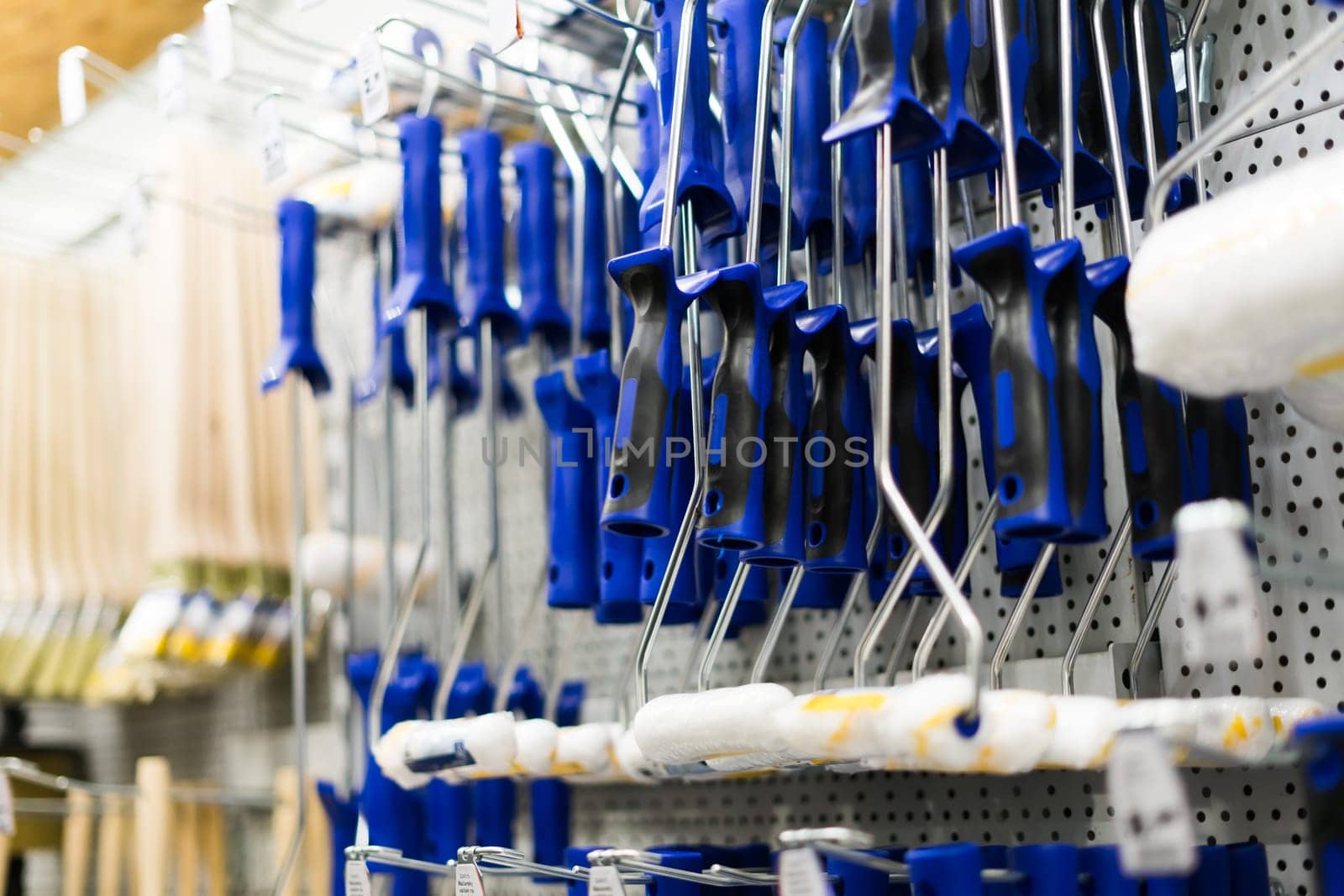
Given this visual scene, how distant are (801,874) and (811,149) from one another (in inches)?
21.2

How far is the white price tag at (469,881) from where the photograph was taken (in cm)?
99

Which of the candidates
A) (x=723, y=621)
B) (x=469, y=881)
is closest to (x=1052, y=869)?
(x=723, y=621)

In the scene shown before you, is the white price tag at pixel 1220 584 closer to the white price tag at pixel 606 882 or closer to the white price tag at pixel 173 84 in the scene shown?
the white price tag at pixel 606 882

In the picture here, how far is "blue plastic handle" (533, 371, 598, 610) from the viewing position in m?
Result: 1.18

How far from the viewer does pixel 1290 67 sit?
0.68 m

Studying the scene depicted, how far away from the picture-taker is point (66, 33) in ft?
5.91

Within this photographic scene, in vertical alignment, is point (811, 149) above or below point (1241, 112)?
above

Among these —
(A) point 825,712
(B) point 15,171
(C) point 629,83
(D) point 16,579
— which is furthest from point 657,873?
(B) point 15,171

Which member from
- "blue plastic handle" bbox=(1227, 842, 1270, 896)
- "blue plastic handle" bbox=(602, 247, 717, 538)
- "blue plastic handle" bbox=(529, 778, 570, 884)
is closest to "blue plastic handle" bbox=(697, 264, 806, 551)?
"blue plastic handle" bbox=(602, 247, 717, 538)

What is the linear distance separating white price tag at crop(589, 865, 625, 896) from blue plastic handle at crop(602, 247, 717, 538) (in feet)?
0.70

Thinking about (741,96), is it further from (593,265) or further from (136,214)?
(136,214)

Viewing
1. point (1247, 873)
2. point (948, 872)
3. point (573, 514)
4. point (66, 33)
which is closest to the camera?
point (948, 872)

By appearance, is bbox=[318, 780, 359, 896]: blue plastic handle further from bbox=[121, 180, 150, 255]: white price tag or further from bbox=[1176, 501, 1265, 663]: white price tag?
bbox=[1176, 501, 1265, 663]: white price tag

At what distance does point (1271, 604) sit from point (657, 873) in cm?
46
